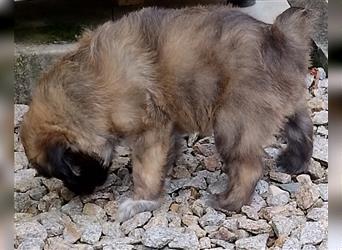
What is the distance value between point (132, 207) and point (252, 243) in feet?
1.88

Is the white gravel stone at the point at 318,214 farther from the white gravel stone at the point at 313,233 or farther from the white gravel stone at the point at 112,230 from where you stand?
the white gravel stone at the point at 112,230

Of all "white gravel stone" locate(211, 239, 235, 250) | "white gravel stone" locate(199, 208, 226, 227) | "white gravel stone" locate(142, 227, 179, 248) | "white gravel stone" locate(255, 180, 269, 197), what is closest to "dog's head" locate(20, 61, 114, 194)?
"white gravel stone" locate(142, 227, 179, 248)

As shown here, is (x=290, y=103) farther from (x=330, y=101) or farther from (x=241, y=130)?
(x=330, y=101)

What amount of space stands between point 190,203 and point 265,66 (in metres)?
0.73

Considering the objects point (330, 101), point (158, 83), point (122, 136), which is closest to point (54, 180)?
point (122, 136)

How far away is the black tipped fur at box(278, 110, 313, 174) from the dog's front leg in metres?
0.61

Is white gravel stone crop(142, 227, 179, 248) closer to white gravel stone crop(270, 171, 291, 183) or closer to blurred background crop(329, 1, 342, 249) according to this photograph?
white gravel stone crop(270, 171, 291, 183)

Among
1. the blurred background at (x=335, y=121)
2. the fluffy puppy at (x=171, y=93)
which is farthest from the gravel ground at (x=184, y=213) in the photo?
the blurred background at (x=335, y=121)

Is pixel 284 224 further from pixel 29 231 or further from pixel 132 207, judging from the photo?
pixel 29 231

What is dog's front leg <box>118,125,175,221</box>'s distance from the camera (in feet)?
10.3

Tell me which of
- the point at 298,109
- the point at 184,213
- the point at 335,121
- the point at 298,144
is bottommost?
the point at 184,213

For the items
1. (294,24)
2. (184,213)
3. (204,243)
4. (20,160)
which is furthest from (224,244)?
(20,160)

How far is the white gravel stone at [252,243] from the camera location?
2904 millimetres

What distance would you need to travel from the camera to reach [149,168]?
3182 mm
